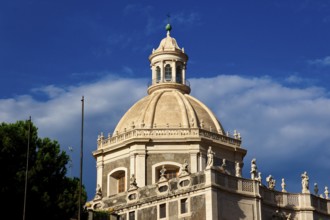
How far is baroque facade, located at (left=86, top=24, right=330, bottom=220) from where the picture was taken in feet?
226

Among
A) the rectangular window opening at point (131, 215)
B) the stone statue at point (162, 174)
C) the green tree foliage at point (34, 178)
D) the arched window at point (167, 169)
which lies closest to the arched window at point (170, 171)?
the arched window at point (167, 169)

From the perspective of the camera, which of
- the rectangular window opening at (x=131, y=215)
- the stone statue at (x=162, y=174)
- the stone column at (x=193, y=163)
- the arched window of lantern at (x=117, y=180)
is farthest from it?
the arched window of lantern at (x=117, y=180)

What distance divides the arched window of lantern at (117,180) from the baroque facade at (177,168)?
0.09 meters

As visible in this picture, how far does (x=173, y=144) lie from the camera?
79.9 metres

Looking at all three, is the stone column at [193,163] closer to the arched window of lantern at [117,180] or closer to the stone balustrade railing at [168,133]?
the stone balustrade railing at [168,133]

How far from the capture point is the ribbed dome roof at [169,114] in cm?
8162

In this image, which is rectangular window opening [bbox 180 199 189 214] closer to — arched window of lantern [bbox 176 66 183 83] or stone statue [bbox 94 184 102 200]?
stone statue [bbox 94 184 102 200]

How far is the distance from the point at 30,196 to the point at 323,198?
2645 centimetres

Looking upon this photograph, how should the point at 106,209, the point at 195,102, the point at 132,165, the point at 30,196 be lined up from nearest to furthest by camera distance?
the point at 30,196 → the point at 106,209 → the point at 132,165 → the point at 195,102

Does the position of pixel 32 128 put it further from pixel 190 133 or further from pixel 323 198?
pixel 323 198

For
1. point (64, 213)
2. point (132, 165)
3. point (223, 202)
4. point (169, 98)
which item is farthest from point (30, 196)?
point (169, 98)

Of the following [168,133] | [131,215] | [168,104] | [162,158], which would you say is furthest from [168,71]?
[131,215]

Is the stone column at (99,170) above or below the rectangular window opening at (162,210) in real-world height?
above

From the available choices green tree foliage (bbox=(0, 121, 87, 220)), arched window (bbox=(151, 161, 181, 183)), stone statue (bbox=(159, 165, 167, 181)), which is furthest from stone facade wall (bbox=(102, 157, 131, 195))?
green tree foliage (bbox=(0, 121, 87, 220))
